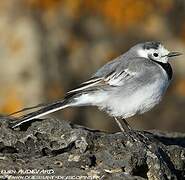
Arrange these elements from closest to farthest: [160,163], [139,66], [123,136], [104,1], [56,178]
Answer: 1. [56,178]
2. [160,163]
3. [123,136]
4. [139,66]
5. [104,1]

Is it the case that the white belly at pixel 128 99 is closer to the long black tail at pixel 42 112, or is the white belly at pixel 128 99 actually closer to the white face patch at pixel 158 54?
the long black tail at pixel 42 112

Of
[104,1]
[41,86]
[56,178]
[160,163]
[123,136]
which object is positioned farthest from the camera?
[104,1]

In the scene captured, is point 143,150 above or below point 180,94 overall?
above

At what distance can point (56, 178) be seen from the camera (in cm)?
565

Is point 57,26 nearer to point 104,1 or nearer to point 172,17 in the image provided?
point 104,1

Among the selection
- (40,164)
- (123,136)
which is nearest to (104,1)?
(123,136)

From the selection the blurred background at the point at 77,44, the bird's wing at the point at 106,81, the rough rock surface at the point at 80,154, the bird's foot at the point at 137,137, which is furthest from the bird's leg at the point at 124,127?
the blurred background at the point at 77,44

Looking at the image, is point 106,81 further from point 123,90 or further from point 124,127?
point 124,127

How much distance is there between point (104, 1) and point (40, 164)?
1075cm

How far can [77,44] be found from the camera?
15781 millimetres

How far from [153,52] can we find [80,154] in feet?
8.37

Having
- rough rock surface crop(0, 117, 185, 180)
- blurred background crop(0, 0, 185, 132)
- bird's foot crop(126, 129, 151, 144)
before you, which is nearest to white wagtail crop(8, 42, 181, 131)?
bird's foot crop(126, 129, 151, 144)

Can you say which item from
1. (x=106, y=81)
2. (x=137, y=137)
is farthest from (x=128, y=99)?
(x=137, y=137)

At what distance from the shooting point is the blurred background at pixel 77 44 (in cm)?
1523
